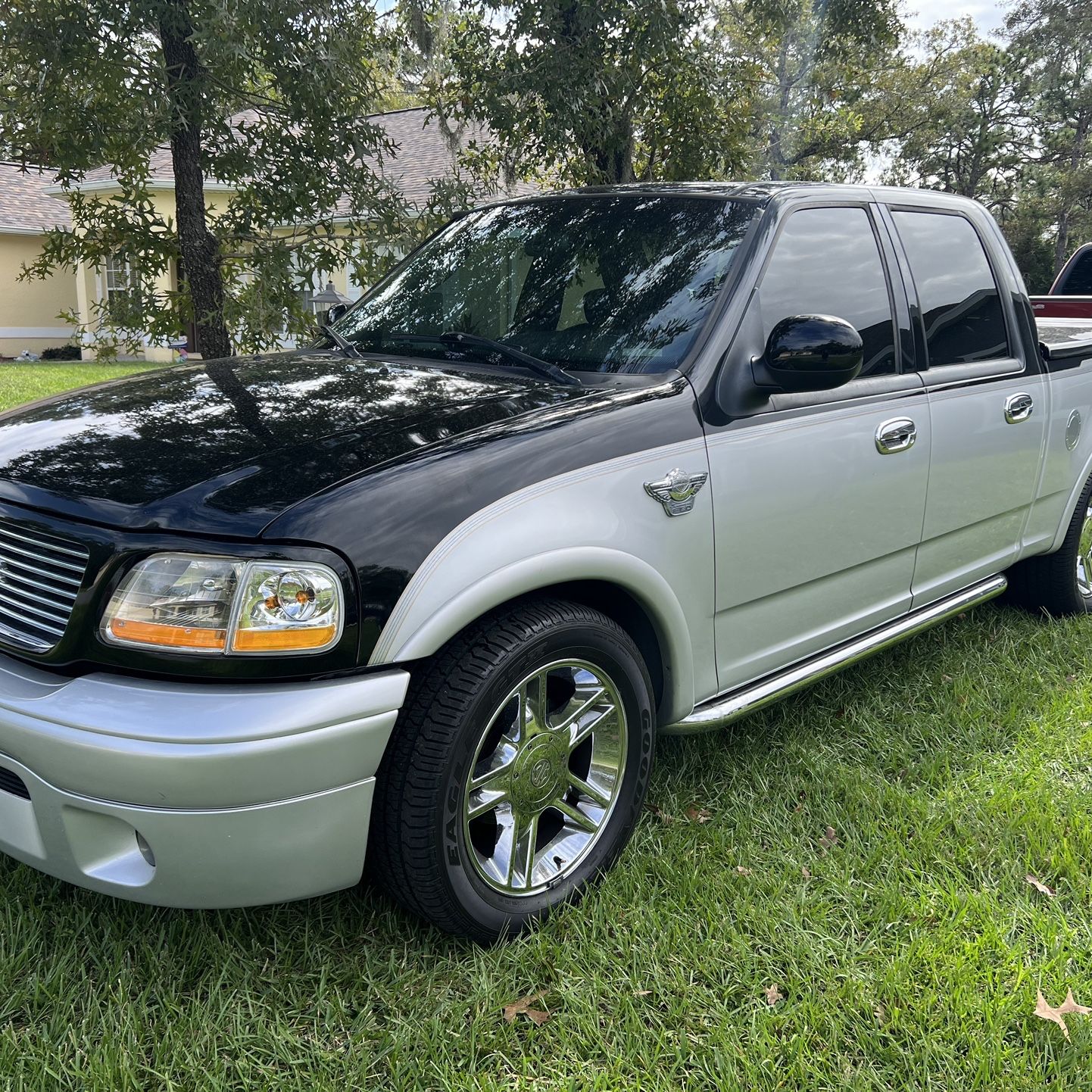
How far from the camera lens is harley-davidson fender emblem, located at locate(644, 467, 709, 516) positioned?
2678 mm

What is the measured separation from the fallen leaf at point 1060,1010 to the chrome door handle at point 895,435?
1688 mm

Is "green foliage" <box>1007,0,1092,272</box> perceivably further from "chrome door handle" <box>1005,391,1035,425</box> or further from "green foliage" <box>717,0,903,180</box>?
"chrome door handle" <box>1005,391,1035,425</box>

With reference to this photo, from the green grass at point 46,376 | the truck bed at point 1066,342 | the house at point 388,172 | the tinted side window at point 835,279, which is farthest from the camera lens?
the house at point 388,172

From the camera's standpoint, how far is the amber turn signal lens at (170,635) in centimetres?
209

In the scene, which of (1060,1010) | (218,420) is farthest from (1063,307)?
(218,420)

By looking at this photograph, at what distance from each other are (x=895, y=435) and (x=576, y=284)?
1178mm

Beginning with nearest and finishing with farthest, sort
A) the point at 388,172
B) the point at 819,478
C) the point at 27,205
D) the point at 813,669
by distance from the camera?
the point at 819,478, the point at 813,669, the point at 388,172, the point at 27,205

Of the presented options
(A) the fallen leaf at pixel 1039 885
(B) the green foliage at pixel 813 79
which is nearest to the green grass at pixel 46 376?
(B) the green foliage at pixel 813 79

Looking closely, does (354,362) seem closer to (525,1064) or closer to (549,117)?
(525,1064)

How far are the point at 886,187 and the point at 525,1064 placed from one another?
339cm

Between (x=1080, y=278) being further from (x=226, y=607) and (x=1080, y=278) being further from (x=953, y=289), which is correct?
(x=226, y=607)

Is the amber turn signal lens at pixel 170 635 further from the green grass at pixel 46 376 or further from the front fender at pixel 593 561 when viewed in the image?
the green grass at pixel 46 376

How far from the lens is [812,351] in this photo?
9.46ft

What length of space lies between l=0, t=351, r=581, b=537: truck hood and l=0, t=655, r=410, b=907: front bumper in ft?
1.19
